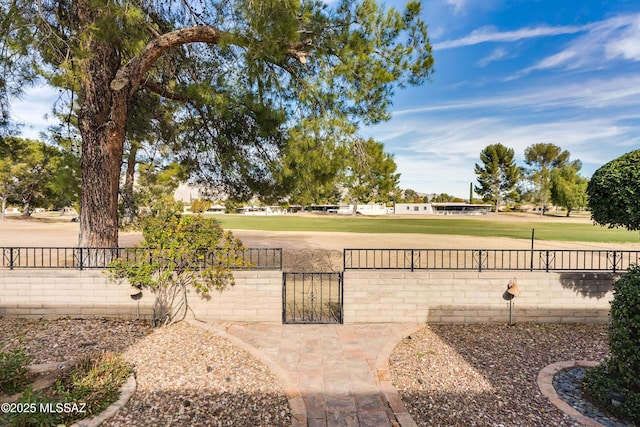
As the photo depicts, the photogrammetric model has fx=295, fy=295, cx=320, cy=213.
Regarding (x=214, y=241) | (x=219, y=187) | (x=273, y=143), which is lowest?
(x=214, y=241)

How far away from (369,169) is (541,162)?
61.6m

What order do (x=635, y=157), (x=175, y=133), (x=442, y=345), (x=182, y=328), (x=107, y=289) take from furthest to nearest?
1. (x=175, y=133)
2. (x=107, y=289)
3. (x=182, y=328)
4. (x=442, y=345)
5. (x=635, y=157)

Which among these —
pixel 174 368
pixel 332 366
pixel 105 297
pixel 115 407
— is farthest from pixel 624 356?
pixel 105 297

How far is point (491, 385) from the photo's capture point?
3.67m

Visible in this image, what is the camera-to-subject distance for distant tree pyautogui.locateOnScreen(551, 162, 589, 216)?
133 feet

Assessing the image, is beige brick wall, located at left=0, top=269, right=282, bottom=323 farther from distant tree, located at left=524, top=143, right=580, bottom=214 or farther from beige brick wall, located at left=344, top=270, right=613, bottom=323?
distant tree, located at left=524, top=143, right=580, bottom=214

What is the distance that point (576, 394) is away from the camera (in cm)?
350

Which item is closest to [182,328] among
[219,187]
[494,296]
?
[219,187]

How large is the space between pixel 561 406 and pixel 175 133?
9861mm

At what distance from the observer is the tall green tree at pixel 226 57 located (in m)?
5.38

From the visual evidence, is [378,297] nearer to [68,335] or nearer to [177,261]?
[177,261]

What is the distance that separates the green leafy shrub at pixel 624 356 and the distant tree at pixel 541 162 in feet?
185

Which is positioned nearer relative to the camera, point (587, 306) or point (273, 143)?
point (587, 306)

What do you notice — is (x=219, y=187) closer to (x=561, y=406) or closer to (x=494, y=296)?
(x=494, y=296)
